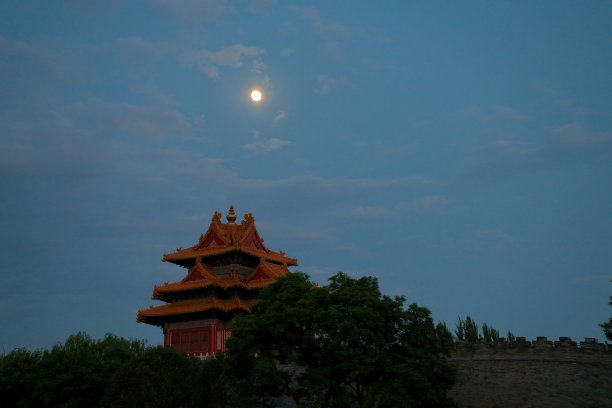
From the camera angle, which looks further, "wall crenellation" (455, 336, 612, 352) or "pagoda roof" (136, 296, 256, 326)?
"pagoda roof" (136, 296, 256, 326)

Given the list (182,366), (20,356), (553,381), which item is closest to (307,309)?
(182,366)

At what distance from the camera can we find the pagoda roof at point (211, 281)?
4328cm

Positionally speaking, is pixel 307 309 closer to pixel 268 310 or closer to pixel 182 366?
pixel 268 310

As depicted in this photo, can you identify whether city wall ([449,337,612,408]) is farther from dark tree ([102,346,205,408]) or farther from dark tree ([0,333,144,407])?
→ dark tree ([0,333,144,407])

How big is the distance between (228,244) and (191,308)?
18.8ft

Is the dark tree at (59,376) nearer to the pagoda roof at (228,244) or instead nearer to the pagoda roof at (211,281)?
the pagoda roof at (211,281)

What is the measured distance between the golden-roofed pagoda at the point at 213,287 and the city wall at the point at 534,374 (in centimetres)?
1466

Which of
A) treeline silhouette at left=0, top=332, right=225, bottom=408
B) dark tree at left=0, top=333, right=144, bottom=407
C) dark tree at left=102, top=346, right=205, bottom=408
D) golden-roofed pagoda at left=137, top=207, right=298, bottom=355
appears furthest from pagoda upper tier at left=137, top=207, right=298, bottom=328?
dark tree at left=102, top=346, right=205, bottom=408

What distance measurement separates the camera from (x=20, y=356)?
37.2 meters

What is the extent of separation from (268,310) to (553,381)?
16.0 metres

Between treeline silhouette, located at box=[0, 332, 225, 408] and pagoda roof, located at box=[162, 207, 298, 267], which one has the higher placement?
pagoda roof, located at box=[162, 207, 298, 267]

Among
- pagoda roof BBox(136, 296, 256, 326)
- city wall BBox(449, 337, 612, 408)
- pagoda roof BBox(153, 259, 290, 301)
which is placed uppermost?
pagoda roof BBox(153, 259, 290, 301)

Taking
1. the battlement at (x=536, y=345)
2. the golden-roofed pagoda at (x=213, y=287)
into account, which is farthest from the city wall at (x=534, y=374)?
the golden-roofed pagoda at (x=213, y=287)

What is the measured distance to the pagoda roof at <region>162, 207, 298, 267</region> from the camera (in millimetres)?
45906
